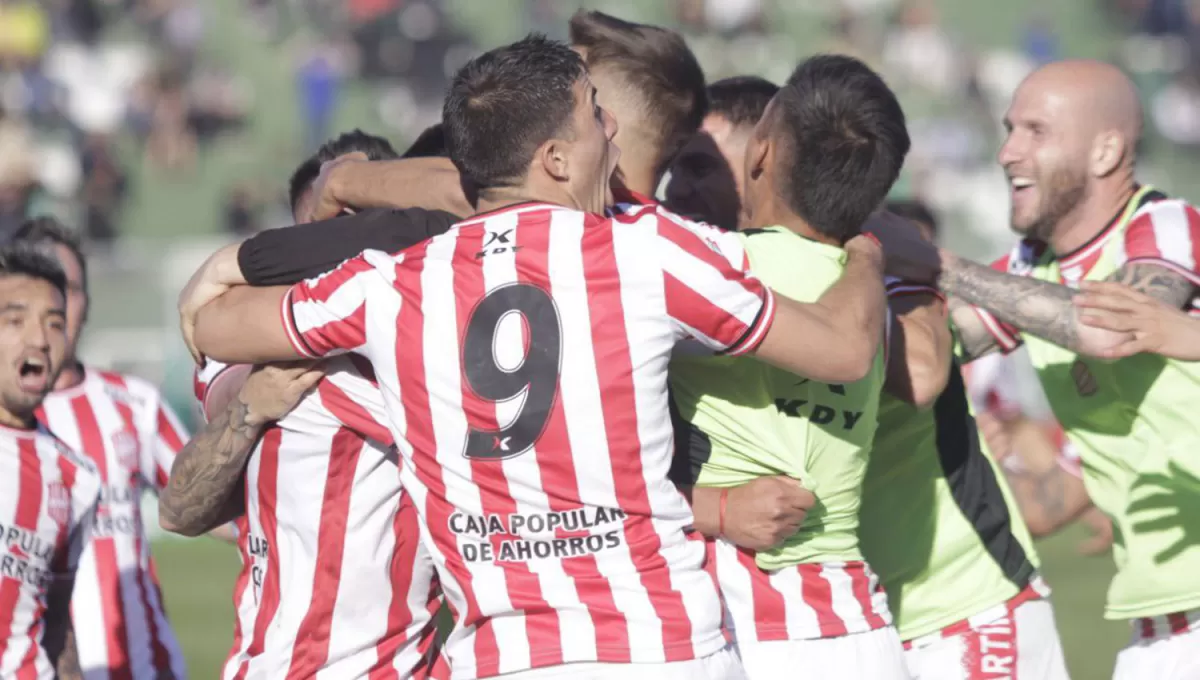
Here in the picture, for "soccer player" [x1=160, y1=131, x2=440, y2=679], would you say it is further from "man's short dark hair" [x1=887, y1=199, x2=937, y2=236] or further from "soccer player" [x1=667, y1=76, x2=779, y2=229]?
"man's short dark hair" [x1=887, y1=199, x2=937, y2=236]

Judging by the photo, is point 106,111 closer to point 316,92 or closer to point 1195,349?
point 316,92

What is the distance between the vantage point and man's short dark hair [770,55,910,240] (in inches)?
157

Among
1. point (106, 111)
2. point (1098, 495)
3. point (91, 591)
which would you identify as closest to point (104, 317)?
point (106, 111)

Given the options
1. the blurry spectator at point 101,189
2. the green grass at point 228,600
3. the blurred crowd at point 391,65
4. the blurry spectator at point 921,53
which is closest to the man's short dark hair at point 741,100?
the green grass at point 228,600

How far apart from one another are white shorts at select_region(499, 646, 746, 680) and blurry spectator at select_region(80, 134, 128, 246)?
55.5 ft

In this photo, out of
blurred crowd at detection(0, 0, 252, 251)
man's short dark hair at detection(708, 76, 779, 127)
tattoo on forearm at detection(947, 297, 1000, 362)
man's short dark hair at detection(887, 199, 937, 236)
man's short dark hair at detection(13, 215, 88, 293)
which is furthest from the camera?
blurred crowd at detection(0, 0, 252, 251)

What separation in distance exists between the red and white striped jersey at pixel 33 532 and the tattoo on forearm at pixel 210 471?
0.80 metres

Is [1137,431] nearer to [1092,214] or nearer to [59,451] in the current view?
[1092,214]

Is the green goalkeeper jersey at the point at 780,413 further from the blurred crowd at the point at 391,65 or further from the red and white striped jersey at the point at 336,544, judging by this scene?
the blurred crowd at the point at 391,65

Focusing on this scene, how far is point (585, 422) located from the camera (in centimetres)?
350

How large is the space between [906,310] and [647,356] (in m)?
1.29

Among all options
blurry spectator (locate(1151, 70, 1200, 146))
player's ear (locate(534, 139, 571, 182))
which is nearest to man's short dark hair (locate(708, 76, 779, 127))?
player's ear (locate(534, 139, 571, 182))

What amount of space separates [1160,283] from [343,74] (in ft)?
61.0

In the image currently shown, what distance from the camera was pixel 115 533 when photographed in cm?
615
